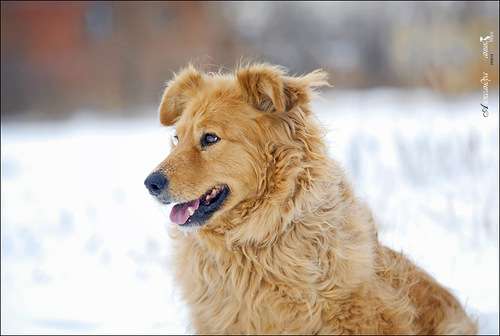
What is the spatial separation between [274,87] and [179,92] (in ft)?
2.97

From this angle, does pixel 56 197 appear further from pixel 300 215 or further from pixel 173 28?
pixel 173 28

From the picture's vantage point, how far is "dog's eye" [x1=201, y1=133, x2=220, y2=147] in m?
4.19

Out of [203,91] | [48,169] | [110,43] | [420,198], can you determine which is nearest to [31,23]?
[110,43]

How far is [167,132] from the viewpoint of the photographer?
20.8 ft

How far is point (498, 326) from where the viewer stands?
520cm

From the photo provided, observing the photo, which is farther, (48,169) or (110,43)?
(110,43)

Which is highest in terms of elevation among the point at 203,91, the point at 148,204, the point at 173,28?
the point at 173,28

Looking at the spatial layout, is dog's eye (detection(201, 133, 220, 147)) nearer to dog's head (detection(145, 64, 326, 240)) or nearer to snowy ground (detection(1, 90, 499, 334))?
dog's head (detection(145, 64, 326, 240))

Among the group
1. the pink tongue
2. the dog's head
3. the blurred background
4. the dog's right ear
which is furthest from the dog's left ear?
the pink tongue

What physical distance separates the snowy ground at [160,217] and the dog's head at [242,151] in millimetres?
767

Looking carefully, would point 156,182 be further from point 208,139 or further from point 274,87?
point 274,87

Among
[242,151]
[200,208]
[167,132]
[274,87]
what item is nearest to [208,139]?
[242,151]

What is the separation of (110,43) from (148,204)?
9.49m

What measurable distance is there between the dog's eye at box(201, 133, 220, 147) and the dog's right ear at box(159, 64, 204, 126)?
1.45 ft
